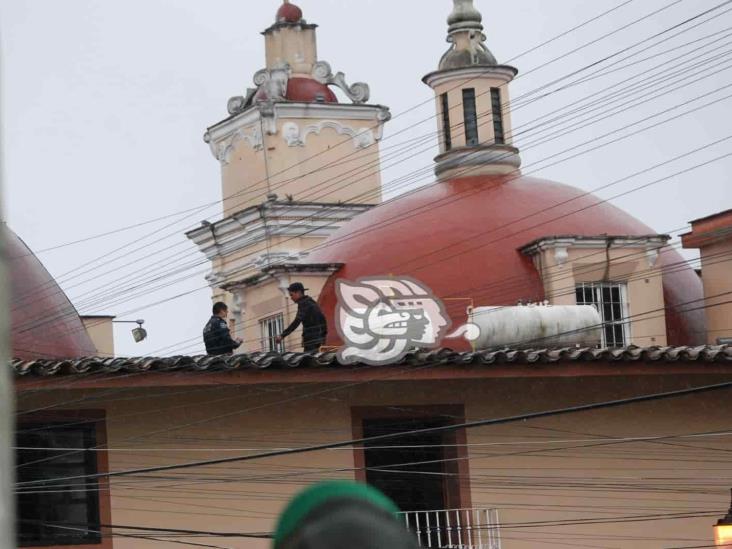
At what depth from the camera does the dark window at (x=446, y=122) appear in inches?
1222

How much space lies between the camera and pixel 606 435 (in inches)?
724

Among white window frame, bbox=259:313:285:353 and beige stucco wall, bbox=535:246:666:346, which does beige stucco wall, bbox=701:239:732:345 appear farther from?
white window frame, bbox=259:313:285:353

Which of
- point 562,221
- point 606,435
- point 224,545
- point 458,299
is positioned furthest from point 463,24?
point 224,545

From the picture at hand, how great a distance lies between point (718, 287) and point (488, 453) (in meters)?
11.0

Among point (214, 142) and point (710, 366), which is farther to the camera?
point (214, 142)

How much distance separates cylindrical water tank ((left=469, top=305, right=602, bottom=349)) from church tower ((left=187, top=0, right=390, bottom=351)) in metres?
17.3

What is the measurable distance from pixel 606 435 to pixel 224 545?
14.1 ft

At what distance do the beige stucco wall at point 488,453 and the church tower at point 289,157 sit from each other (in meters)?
21.8

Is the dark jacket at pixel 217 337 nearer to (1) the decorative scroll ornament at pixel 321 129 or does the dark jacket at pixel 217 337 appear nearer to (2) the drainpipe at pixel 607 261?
(2) the drainpipe at pixel 607 261

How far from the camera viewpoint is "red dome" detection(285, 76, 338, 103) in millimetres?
41938

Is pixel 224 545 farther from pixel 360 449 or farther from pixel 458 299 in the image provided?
pixel 458 299
